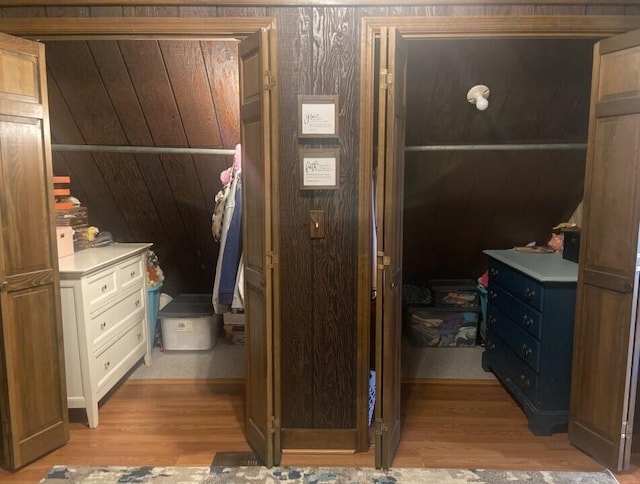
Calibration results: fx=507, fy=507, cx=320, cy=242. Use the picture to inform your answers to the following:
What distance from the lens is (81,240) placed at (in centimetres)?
316

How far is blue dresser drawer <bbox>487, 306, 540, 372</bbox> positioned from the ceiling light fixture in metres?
1.25

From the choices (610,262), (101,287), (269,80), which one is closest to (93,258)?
(101,287)

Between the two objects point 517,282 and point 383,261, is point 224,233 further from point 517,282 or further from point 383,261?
point 517,282

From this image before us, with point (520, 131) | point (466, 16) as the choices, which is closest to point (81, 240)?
point (466, 16)

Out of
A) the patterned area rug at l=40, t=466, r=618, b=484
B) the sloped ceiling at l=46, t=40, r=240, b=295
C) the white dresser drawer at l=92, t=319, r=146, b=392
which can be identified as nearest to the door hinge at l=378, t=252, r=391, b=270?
the patterned area rug at l=40, t=466, r=618, b=484

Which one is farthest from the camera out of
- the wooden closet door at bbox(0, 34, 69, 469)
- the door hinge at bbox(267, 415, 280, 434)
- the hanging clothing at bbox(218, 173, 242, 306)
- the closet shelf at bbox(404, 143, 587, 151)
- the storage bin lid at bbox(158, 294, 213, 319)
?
the storage bin lid at bbox(158, 294, 213, 319)

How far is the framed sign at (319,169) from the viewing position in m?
2.23

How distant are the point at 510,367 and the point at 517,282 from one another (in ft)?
1.67

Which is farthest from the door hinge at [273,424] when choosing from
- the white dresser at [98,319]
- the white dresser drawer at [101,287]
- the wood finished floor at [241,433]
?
the white dresser drawer at [101,287]

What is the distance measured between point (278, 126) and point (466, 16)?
0.94 m

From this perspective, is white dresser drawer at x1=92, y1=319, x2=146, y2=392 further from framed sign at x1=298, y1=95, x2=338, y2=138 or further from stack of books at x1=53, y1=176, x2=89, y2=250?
framed sign at x1=298, y1=95, x2=338, y2=138

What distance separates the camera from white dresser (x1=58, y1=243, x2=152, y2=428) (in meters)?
2.55

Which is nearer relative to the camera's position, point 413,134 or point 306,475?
point 306,475

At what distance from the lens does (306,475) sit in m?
2.27
